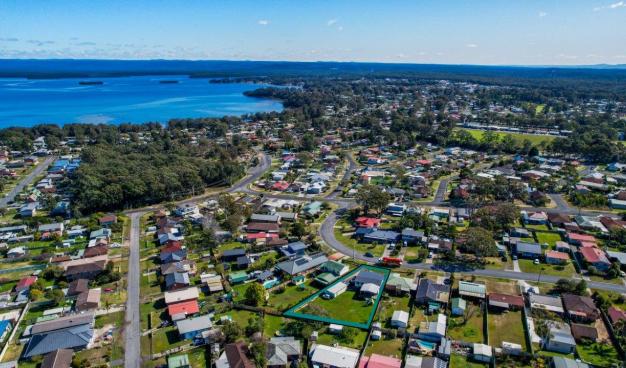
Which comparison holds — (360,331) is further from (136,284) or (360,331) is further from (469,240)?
(136,284)

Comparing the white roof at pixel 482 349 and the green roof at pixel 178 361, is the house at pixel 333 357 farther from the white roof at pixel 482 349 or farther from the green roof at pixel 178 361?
the green roof at pixel 178 361

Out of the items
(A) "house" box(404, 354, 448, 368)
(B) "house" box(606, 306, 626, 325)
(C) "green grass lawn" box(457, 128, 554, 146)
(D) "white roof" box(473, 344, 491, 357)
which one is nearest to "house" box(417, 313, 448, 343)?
(A) "house" box(404, 354, 448, 368)

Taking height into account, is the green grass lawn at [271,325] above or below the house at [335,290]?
below

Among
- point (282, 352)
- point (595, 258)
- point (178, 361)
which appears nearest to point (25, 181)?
point (178, 361)

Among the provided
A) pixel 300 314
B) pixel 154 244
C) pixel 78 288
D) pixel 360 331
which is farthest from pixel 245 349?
pixel 154 244

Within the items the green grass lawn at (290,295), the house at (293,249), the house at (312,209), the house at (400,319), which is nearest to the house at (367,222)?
the house at (312,209)

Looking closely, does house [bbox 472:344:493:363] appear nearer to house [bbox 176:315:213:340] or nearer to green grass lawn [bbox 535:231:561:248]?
house [bbox 176:315:213:340]

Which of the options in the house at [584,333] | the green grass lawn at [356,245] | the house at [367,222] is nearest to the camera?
the house at [584,333]
